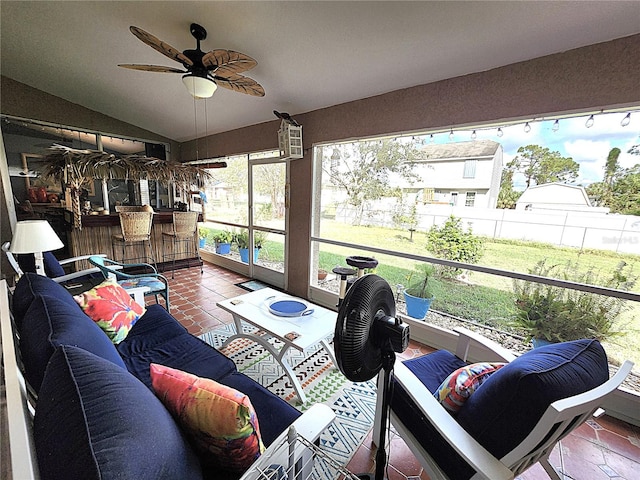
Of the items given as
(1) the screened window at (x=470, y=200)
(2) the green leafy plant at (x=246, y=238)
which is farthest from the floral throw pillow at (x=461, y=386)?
(2) the green leafy plant at (x=246, y=238)

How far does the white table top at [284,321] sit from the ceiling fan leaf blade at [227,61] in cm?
191

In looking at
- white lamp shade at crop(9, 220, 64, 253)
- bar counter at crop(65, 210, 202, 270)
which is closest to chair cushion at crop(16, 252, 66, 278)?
white lamp shade at crop(9, 220, 64, 253)

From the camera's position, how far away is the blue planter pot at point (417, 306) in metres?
2.84

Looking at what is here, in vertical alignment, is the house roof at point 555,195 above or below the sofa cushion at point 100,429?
above

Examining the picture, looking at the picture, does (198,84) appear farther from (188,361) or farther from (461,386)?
(461,386)

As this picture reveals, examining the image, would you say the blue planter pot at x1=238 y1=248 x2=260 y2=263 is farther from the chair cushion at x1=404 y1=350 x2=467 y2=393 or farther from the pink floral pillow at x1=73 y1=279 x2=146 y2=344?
the chair cushion at x1=404 y1=350 x2=467 y2=393

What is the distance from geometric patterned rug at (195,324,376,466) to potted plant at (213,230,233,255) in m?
2.67

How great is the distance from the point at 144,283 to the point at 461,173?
3409 mm

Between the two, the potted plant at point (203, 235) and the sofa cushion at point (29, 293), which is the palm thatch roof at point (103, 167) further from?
the sofa cushion at point (29, 293)

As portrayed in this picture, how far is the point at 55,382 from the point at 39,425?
9 cm

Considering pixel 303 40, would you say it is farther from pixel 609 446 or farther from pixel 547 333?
pixel 609 446

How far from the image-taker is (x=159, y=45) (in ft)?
5.90

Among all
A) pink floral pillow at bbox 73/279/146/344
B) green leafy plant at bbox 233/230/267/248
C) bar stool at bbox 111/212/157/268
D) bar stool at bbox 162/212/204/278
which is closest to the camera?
pink floral pillow at bbox 73/279/146/344

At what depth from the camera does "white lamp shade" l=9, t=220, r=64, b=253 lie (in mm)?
1950
